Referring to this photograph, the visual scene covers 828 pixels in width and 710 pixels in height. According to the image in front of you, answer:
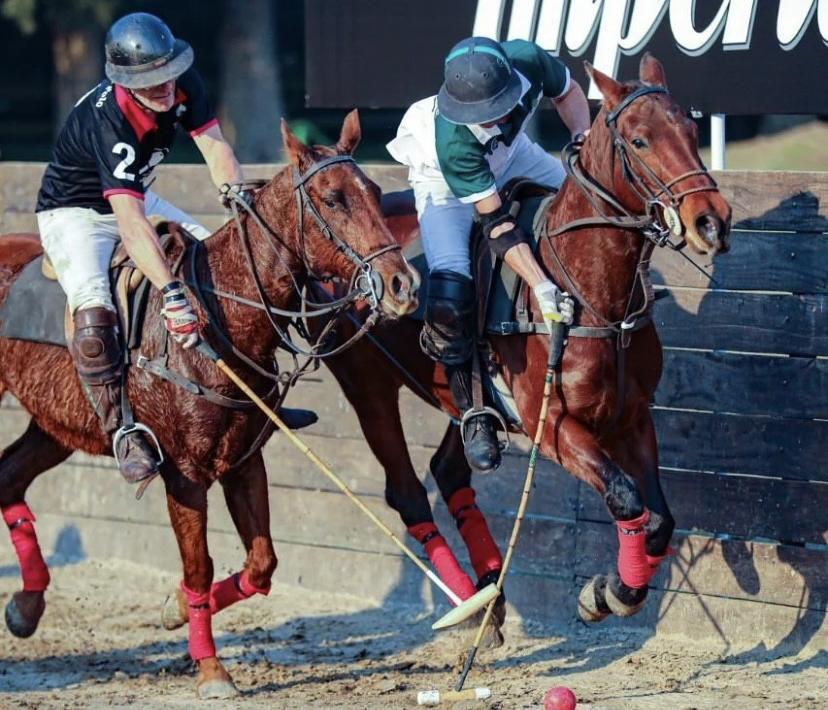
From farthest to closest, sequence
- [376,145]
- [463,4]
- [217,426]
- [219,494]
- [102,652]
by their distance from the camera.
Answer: [376,145] < [219,494] < [463,4] < [102,652] < [217,426]

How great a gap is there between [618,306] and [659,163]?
2.22 ft

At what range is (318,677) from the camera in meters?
6.86

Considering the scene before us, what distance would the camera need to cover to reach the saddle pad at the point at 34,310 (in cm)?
660

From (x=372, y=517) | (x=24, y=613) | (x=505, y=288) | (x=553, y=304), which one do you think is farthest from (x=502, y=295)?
(x=24, y=613)

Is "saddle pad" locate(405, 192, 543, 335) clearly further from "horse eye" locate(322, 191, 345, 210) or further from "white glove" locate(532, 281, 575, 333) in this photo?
"horse eye" locate(322, 191, 345, 210)

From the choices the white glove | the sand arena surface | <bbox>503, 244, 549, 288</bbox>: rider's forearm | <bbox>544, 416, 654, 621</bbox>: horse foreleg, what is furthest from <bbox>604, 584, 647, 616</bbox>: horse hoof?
<bbox>503, 244, 549, 288</bbox>: rider's forearm

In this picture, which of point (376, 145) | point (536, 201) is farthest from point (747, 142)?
point (536, 201)

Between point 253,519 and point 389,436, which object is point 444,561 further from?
point 253,519

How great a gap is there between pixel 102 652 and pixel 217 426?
186 centimetres

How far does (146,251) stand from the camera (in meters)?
5.95

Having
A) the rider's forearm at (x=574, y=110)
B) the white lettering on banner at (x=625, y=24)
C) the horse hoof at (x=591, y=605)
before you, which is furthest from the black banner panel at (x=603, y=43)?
the horse hoof at (x=591, y=605)

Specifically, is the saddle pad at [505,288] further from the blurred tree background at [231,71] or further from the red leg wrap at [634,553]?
the blurred tree background at [231,71]

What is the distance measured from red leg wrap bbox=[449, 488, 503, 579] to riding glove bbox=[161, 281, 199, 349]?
5.71 feet

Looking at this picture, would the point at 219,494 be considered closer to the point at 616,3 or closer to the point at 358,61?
the point at 358,61
